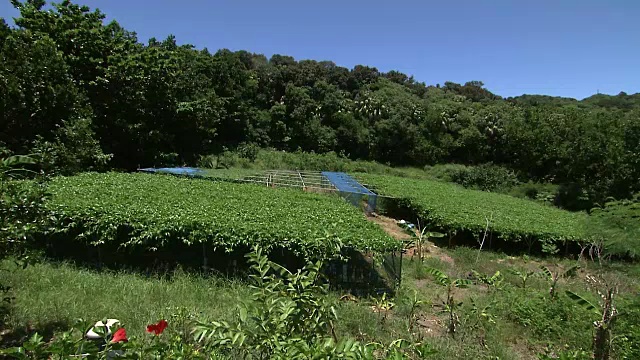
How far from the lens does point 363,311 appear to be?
7.58 metres

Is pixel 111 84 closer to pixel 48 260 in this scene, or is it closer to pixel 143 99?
pixel 143 99

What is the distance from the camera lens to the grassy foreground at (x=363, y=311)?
20.4ft

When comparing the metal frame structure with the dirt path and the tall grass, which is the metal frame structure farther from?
the tall grass

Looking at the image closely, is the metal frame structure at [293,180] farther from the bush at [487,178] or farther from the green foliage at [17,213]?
the bush at [487,178]

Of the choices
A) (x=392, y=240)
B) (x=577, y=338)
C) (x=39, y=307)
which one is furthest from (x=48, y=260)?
(x=577, y=338)

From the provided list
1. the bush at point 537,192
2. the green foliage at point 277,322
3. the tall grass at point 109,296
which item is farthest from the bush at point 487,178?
the green foliage at point 277,322

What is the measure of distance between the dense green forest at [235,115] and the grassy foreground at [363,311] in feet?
8.23

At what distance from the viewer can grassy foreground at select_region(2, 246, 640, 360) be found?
20.4ft

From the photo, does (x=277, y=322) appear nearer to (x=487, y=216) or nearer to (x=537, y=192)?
(x=487, y=216)

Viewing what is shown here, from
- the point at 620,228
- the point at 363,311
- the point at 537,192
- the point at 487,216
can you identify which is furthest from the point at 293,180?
the point at 537,192

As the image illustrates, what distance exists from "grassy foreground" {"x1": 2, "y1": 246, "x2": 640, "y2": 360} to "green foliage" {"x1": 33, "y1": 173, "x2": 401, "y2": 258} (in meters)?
0.85

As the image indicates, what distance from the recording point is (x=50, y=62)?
1702cm

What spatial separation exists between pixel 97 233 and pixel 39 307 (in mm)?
2737

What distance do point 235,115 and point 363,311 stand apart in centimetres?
2948
